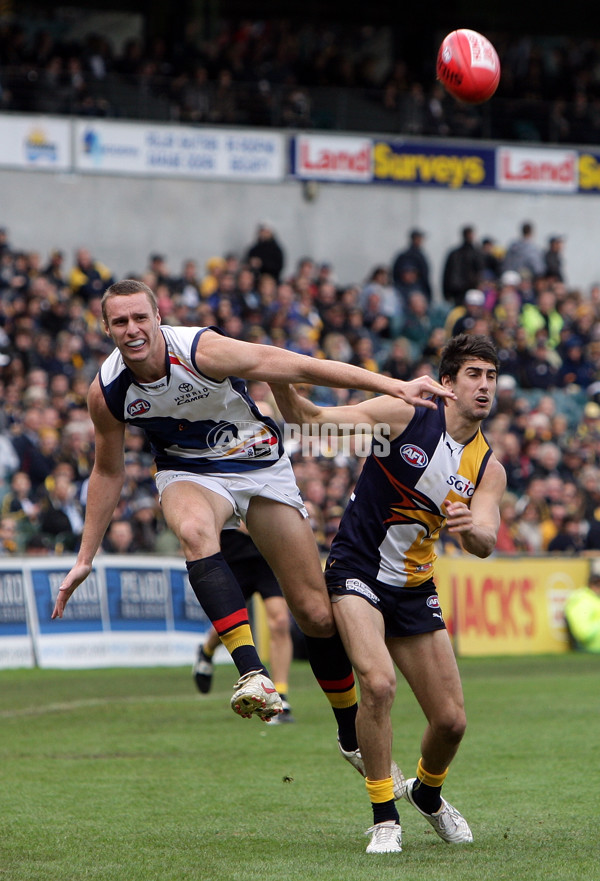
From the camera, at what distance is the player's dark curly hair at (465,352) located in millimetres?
6613

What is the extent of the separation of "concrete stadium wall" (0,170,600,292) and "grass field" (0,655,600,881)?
13.1m

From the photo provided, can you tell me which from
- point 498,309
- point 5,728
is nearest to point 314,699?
point 5,728

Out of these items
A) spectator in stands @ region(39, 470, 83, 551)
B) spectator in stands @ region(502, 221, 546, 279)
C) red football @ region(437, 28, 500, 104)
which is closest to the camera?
red football @ region(437, 28, 500, 104)

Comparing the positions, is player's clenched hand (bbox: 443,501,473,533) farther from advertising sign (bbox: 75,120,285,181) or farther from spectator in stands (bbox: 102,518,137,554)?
advertising sign (bbox: 75,120,285,181)

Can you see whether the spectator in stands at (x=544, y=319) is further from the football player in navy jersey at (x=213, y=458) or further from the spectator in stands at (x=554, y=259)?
the football player in navy jersey at (x=213, y=458)

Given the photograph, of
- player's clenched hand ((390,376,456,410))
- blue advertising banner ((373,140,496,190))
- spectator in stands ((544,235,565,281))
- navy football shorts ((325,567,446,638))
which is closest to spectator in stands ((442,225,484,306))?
spectator in stands ((544,235,565,281))

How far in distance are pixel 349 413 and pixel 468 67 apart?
11.9ft

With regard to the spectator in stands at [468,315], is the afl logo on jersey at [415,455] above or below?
above

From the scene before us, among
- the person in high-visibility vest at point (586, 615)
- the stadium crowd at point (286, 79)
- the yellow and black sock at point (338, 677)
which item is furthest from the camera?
the stadium crowd at point (286, 79)

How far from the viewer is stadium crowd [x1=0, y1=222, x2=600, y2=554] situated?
16.5 meters

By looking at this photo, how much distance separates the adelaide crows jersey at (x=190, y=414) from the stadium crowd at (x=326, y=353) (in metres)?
8.80

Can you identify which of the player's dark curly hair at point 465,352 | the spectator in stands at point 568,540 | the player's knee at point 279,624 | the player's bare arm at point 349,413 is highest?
the player's dark curly hair at point 465,352

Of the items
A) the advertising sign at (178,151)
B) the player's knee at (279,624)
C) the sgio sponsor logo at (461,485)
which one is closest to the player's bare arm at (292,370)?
the sgio sponsor logo at (461,485)

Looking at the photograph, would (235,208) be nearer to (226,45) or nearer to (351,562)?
(226,45)
